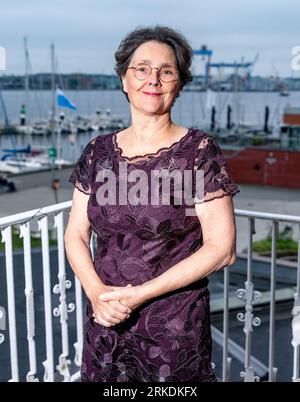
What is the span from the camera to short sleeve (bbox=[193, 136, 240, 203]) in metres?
1.75

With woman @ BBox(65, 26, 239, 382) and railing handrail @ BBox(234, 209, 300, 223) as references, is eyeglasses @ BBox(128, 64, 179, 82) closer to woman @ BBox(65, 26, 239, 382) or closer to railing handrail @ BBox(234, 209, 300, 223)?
woman @ BBox(65, 26, 239, 382)

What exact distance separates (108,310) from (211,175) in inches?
21.8

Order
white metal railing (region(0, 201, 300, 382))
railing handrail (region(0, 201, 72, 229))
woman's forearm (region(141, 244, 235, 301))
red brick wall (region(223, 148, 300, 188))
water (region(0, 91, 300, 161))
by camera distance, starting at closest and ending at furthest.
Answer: woman's forearm (region(141, 244, 235, 301)) → railing handrail (region(0, 201, 72, 229)) → white metal railing (region(0, 201, 300, 382)) → red brick wall (region(223, 148, 300, 188)) → water (region(0, 91, 300, 161))

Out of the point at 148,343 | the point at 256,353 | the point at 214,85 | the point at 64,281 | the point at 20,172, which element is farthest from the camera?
the point at 214,85

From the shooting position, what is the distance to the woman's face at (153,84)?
179 centimetres

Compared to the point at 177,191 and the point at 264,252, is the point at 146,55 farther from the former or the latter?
the point at 264,252

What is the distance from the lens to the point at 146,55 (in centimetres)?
179

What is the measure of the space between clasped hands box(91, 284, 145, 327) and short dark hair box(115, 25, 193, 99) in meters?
0.72

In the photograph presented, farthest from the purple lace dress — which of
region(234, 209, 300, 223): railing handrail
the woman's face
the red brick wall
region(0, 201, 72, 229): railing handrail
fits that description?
the red brick wall

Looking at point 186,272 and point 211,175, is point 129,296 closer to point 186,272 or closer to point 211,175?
point 186,272

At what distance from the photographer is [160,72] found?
5.89 ft

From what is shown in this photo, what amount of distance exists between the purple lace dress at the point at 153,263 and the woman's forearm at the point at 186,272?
69mm
